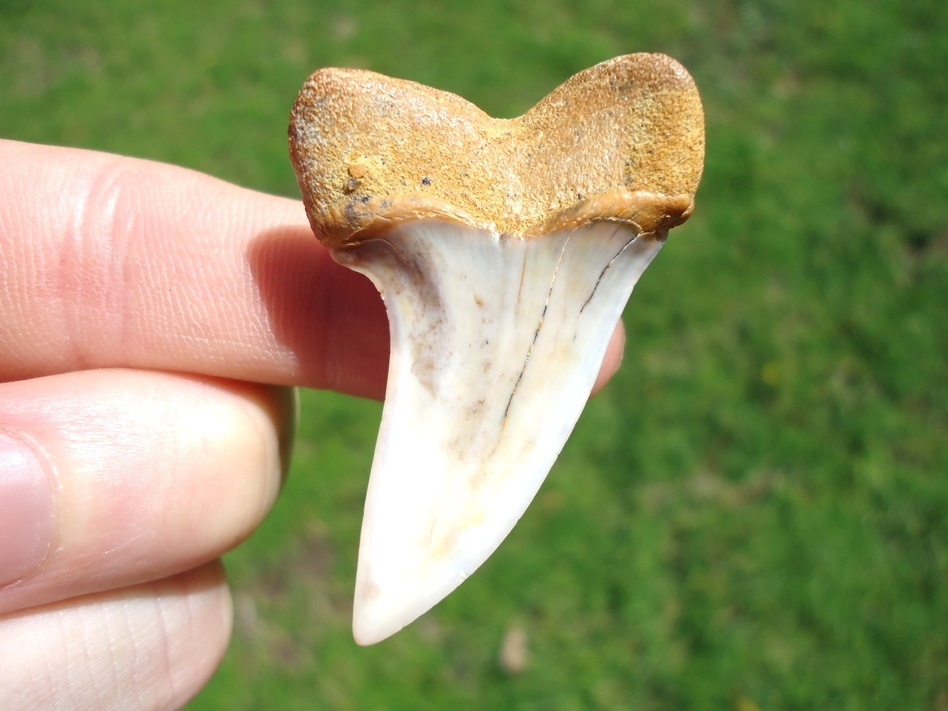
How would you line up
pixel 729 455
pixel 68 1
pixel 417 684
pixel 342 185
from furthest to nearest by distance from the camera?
1. pixel 68 1
2. pixel 729 455
3. pixel 417 684
4. pixel 342 185

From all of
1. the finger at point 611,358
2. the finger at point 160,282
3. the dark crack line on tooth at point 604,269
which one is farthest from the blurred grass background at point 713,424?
the dark crack line on tooth at point 604,269

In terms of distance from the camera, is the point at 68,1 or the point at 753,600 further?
the point at 68,1

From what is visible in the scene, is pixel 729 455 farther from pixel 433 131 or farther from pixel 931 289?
pixel 433 131

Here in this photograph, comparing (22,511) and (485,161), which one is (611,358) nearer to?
(485,161)

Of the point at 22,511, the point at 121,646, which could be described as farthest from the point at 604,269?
the point at 121,646

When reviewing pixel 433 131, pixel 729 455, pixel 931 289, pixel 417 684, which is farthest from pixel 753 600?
pixel 433 131

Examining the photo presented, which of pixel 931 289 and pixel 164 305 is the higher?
pixel 164 305

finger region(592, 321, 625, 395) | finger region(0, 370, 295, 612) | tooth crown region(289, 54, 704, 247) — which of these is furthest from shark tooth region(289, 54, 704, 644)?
finger region(0, 370, 295, 612)
